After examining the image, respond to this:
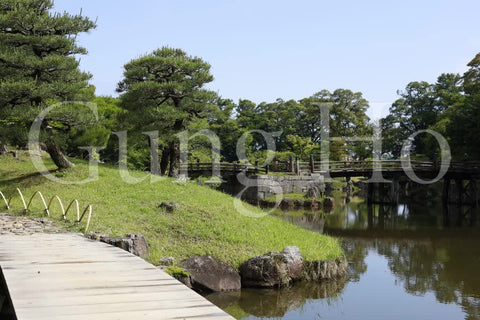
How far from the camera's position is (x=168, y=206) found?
43.9ft

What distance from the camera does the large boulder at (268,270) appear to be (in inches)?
408

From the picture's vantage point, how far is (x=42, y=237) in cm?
856

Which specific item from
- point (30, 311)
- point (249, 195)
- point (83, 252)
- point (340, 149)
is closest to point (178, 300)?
point (30, 311)

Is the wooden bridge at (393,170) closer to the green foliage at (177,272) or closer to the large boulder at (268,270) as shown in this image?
the large boulder at (268,270)

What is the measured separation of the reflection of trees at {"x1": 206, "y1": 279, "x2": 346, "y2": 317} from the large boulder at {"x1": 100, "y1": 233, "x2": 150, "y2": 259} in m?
1.65

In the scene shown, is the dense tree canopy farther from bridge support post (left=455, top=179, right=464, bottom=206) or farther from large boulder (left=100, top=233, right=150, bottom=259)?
bridge support post (left=455, top=179, right=464, bottom=206)

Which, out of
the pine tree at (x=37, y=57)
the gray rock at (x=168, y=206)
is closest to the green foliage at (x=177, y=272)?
the gray rock at (x=168, y=206)

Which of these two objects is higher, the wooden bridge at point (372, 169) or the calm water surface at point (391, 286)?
the wooden bridge at point (372, 169)

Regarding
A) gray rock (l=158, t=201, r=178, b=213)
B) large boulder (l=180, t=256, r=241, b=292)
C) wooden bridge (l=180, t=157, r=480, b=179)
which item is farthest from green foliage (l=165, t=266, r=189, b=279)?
wooden bridge (l=180, t=157, r=480, b=179)

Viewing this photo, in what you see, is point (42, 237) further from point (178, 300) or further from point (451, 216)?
point (451, 216)

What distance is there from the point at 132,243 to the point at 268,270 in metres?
3.17

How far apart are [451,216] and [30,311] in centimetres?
2617

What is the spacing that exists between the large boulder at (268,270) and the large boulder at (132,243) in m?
2.34

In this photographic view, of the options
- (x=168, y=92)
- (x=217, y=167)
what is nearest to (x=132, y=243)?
(x=168, y=92)
